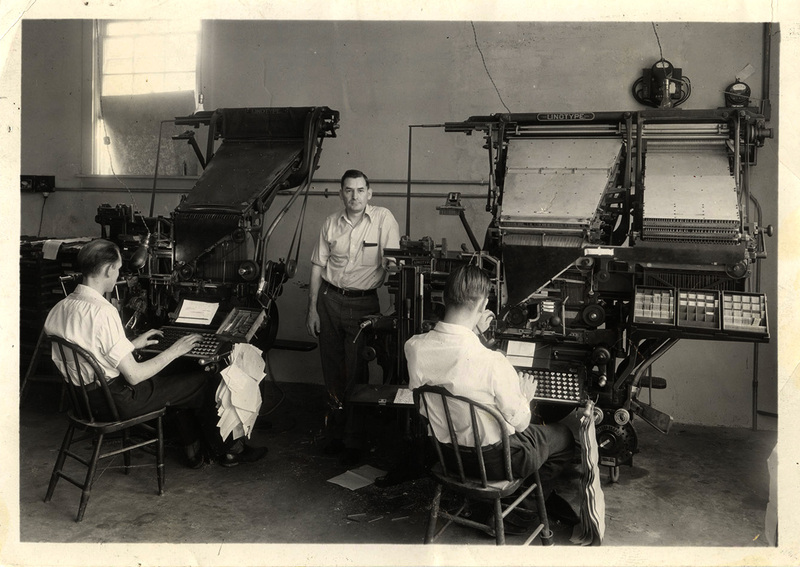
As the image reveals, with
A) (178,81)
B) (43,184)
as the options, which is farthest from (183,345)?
(43,184)

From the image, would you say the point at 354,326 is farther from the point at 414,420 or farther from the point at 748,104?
the point at 748,104

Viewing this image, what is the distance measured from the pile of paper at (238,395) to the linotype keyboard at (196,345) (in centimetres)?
10

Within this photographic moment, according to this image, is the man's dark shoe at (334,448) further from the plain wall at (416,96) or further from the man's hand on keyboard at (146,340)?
the plain wall at (416,96)

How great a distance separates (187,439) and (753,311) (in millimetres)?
2843

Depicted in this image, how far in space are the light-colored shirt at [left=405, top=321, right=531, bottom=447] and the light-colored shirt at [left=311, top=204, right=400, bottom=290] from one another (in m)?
1.44

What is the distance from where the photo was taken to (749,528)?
304cm

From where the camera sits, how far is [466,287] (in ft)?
7.86

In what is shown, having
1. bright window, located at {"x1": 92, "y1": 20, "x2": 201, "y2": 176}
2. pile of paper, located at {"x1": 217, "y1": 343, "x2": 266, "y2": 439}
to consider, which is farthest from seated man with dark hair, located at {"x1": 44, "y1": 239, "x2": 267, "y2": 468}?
bright window, located at {"x1": 92, "y1": 20, "x2": 201, "y2": 176}

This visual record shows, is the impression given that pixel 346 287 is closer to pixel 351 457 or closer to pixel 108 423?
pixel 351 457

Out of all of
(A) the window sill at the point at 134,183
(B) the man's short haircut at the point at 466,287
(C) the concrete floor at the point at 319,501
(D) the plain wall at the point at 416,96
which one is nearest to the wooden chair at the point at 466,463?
(B) the man's short haircut at the point at 466,287

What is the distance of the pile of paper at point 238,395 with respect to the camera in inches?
135

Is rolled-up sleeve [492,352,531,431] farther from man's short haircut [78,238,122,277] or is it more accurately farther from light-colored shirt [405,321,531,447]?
man's short haircut [78,238,122,277]

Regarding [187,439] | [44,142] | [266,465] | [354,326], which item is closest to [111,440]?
[187,439]

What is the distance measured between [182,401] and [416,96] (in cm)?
282
